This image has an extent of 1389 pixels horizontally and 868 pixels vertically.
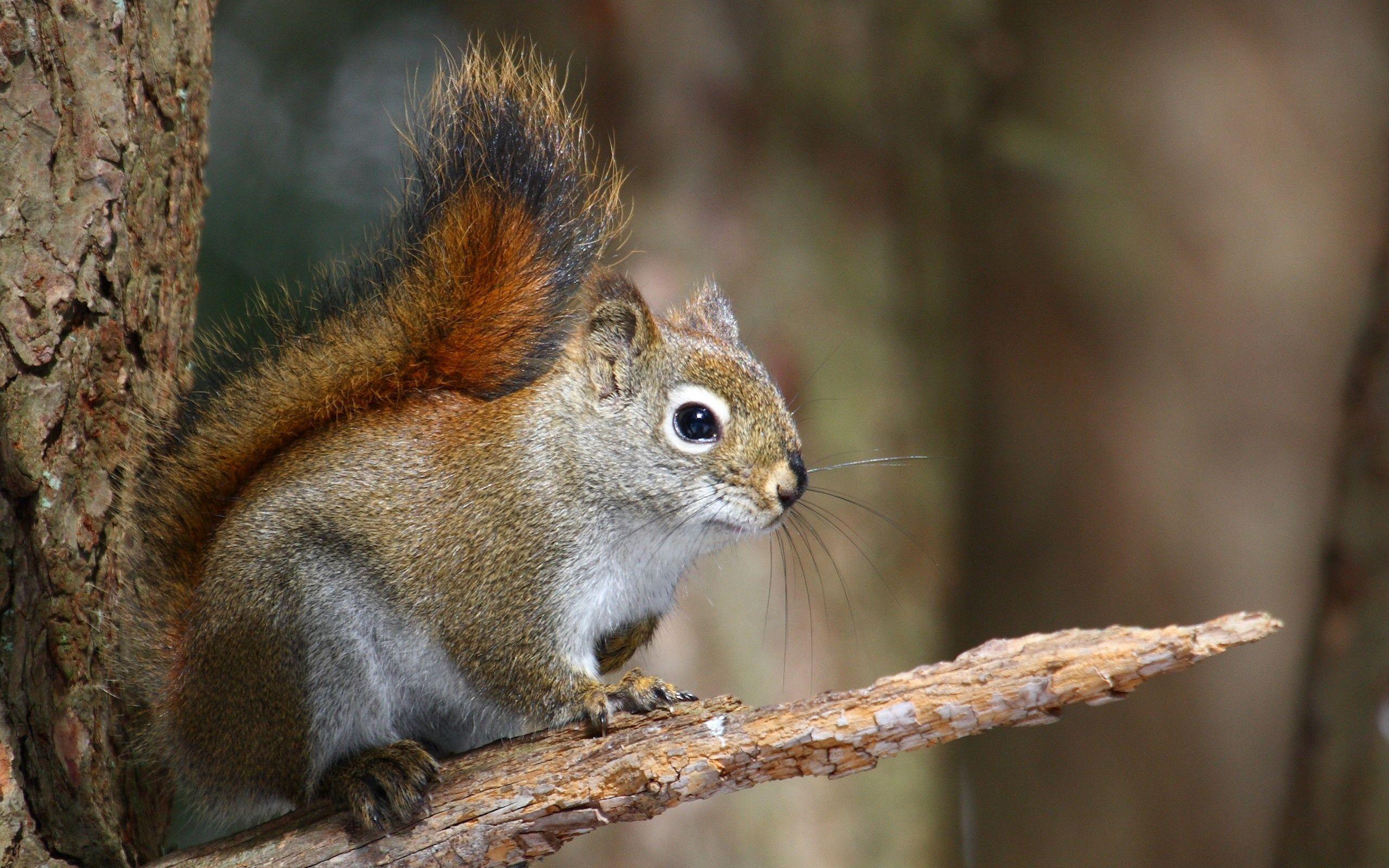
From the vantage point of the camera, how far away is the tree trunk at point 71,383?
134 centimetres

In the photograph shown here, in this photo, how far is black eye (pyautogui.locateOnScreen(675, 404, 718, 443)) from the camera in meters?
1.63

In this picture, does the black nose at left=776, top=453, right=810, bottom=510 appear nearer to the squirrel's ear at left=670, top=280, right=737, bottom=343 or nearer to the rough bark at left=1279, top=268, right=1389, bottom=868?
the squirrel's ear at left=670, top=280, right=737, bottom=343

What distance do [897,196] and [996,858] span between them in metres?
1.91

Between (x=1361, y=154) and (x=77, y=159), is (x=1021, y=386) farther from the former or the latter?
(x=77, y=159)

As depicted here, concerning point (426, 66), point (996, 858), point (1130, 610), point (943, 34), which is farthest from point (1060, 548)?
point (426, 66)

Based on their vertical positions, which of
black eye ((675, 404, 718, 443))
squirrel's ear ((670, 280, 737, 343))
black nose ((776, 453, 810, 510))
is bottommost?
black nose ((776, 453, 810, 510))

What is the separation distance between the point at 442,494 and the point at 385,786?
1.40 ft

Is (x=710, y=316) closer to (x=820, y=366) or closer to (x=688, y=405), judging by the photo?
(x=688, y=405)

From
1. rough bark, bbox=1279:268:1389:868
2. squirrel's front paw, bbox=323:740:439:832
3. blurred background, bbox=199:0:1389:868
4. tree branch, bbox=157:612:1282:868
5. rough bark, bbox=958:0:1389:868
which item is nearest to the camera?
tree branch, bbox=157:612:1282:868

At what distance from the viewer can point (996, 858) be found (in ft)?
10.3

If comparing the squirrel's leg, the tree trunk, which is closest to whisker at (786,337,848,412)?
the squirrel's leg

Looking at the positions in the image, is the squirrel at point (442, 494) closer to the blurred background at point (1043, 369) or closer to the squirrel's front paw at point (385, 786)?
the squirrel's front paw at point (385, 786)

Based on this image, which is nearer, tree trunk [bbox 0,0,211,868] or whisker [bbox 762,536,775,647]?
tree trunk [bbox 0,0,211,868]

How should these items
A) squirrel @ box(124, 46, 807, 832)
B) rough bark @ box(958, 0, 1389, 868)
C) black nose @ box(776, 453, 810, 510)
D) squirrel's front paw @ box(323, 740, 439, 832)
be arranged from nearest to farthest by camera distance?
squirrel's front paw @ box(323, 740, 439, 832), squirrel @ box(124, 46, 807, 832), black nose @ box(776, 453, 810, 510), rough bark @ box(958, 0, 1389, 868)
